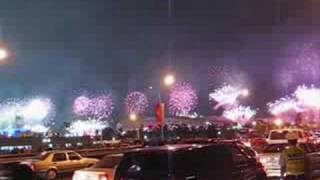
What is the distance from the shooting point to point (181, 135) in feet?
188

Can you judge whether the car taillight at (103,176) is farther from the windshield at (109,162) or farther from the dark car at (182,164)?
the dark car at (182,164)

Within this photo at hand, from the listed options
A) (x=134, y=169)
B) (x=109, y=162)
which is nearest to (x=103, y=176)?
(x=109, y=162)

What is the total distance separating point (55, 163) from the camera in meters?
31.7

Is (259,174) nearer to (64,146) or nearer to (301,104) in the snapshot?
(64,146)

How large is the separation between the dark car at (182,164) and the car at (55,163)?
18472mm

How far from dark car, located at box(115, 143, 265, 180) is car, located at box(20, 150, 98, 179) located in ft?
60.6

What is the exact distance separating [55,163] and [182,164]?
20.5 meters

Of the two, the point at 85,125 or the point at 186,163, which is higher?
the point at 85,125

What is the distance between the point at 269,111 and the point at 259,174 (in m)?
93.5

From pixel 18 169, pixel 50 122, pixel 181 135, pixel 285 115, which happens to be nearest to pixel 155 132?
pixel 181 135

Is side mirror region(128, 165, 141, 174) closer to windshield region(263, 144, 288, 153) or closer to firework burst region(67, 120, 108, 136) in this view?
windshield region(263, 144, 288, 153)

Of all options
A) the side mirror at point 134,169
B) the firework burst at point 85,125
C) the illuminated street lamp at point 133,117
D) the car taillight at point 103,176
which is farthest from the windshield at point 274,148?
the firework burst at point 85,125

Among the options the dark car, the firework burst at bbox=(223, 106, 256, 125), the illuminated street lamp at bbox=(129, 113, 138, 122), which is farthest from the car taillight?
the firework burst at bbox=(223, 106, 256, 125)

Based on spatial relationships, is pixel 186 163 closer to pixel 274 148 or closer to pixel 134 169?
pixel 134 169
